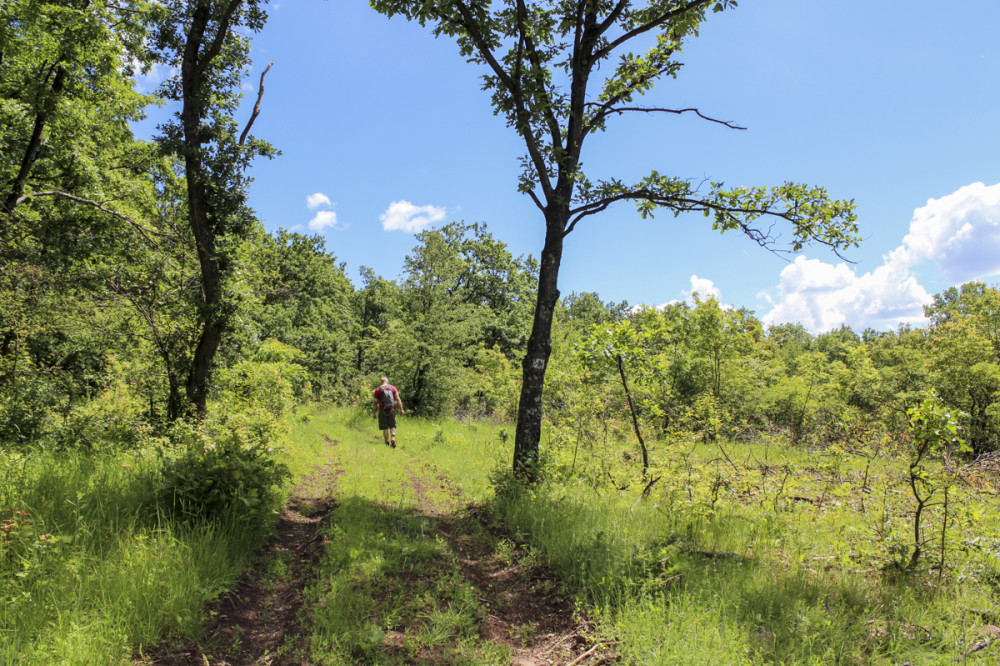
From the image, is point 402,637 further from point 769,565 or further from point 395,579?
point 769,565

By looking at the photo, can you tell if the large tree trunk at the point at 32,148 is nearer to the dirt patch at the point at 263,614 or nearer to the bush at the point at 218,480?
the bush at the point at 218,480

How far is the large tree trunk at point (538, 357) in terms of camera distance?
6840mm

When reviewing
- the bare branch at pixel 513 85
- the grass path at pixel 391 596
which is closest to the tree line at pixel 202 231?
the bare branch at pixel 513 85

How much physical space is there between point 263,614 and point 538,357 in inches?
180

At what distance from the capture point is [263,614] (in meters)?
3.66

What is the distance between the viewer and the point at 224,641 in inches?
128

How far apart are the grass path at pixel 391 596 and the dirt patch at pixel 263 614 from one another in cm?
1

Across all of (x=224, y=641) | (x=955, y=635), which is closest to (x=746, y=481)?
(x=955, y=635)

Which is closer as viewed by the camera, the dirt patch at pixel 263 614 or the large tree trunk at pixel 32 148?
the dirt patch at pixel 263 614

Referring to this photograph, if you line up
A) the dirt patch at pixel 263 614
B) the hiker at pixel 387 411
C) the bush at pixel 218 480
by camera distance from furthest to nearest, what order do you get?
the hiker at pixel 387 411 → the bush at pixel 218 480 → the dirt patch at pixel 263 614

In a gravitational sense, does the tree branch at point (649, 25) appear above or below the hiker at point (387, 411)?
above

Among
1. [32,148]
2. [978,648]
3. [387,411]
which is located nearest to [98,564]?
[978,648]

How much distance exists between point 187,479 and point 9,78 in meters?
13.7

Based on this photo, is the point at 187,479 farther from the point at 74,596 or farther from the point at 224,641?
the point at 224,641
